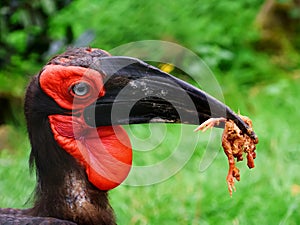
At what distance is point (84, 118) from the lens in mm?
3061

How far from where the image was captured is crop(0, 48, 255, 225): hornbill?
3.00 meters

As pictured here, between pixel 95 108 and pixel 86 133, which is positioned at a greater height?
pixel 95 108

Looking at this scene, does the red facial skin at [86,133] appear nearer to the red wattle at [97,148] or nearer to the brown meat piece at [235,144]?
the red wattle at [97,148]

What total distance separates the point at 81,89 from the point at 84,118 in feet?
0.36

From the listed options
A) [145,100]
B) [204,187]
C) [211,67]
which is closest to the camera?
[145,100]

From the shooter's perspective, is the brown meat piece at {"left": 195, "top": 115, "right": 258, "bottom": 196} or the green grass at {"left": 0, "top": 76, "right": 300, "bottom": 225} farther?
the green grass at {"left": 0, "top": 76, "right": 300, "bottom": 225}

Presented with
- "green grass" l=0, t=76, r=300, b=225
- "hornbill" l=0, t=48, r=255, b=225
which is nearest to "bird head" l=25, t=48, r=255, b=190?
"hornbill" l=0, t=48, r=255, b=225

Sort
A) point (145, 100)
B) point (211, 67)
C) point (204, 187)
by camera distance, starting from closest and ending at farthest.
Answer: point (145, 100) → point (204, 187) → point (211, 67)

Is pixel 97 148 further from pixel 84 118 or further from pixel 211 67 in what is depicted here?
pixel 211 67

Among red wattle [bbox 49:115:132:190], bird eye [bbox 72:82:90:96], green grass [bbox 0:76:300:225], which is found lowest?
green grass [bbox 0:76:300:225]

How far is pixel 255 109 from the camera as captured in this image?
602 cm

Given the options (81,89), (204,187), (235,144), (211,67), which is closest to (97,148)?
(81,89)

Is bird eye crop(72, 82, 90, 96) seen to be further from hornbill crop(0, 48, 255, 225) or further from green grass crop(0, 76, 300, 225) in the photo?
green grass crop(0, 76, 300, 225)

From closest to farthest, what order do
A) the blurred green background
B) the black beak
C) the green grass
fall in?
the black beak → the green grass → the blurred green background
